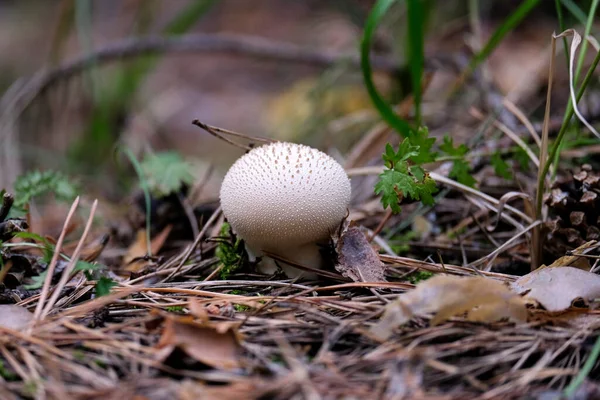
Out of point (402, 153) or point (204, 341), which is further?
point (402, 153)

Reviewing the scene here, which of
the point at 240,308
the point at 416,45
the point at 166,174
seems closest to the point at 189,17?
the point at 166,174

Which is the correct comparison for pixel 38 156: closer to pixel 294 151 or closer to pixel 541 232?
pixel 294 151

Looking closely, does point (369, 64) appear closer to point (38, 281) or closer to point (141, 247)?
point (141, 247)

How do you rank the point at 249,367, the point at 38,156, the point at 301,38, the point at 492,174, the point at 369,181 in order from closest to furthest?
the point at 249,367 → the point at 492,174 → the point at 369,181 → the point at 38,156 → the point at 301,38

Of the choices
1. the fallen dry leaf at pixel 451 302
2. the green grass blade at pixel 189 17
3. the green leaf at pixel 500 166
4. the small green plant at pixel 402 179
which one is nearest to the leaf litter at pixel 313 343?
the fallen dry leaf at pixel 451 302

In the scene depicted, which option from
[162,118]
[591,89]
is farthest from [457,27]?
[162,118]

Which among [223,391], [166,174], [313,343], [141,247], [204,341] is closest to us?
[223,391]
